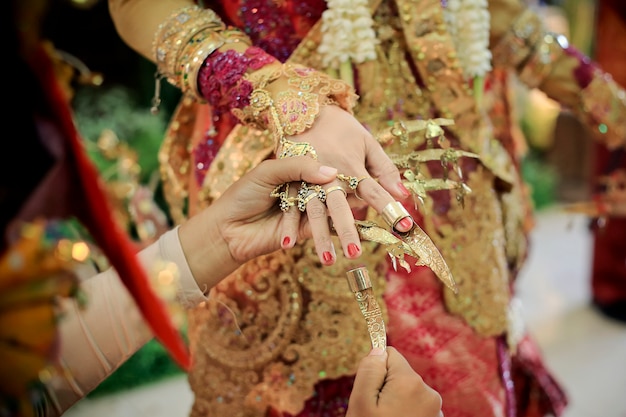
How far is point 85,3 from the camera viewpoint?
19.9 inches

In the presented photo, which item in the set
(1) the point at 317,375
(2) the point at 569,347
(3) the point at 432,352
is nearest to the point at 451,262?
(3) the point at 432,352

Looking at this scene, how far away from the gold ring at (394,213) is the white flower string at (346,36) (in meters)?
0.29

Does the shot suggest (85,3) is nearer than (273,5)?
Yes

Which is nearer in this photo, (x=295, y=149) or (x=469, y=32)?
(x=295, y=149)

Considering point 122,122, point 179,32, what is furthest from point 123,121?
point 179,32

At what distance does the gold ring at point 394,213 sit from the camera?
671 mm

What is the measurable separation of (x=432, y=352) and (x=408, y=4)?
1.59ft

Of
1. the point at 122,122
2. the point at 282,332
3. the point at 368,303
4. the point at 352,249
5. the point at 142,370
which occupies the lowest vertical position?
the point at 142,370

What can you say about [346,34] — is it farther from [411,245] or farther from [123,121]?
[123,121]

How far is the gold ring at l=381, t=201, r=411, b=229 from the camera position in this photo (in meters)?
0.67

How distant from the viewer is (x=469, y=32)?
0.97 metres

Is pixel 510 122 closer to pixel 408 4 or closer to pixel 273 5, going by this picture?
pixel 408 4

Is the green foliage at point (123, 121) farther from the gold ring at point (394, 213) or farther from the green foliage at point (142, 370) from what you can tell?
the gold ring at point (394, 213)

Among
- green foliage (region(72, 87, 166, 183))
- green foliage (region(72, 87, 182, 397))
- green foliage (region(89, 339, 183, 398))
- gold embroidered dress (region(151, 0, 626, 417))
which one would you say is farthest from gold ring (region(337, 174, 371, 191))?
green foliage (region(72, 87, 166, 183))
